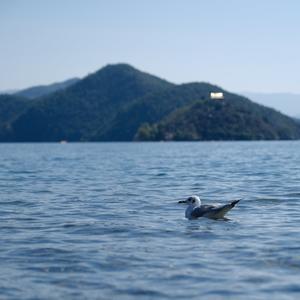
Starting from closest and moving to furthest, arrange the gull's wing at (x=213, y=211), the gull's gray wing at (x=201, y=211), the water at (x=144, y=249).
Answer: the water at (x=144, y=249) → the gull's wing at (x=213, y=211) → the gull's gray wing at (x=201, y=211)

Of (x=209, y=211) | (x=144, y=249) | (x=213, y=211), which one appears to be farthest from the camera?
(x=209, y=211)

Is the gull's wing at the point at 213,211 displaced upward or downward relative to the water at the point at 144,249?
upward

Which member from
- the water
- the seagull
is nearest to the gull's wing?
the seagull

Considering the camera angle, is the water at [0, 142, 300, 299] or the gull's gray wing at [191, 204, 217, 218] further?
the gull's gray wing at [191, 204, 217, 218]

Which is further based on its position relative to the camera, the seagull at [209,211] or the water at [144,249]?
the seagull at [209,211]

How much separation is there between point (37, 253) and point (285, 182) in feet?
75.8

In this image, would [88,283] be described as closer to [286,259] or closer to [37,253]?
[37,253]

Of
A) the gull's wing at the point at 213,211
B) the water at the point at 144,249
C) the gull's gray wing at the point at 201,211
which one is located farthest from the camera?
the gull's gray wing at the point at 201,211

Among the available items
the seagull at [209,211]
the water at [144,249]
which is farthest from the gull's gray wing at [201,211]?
the water at [144,249]

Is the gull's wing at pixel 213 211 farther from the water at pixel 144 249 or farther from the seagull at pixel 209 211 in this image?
the water at pixel 144 249

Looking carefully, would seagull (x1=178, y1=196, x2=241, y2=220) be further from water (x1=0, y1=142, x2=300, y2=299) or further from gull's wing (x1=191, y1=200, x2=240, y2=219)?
water (x1=0, y1=142, x2=300, y2=299)

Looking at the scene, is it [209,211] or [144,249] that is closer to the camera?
[144,249]

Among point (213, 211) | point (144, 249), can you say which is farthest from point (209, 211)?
point (144, 249)

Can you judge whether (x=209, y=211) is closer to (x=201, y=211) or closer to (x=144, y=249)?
(x=201, y=211)
